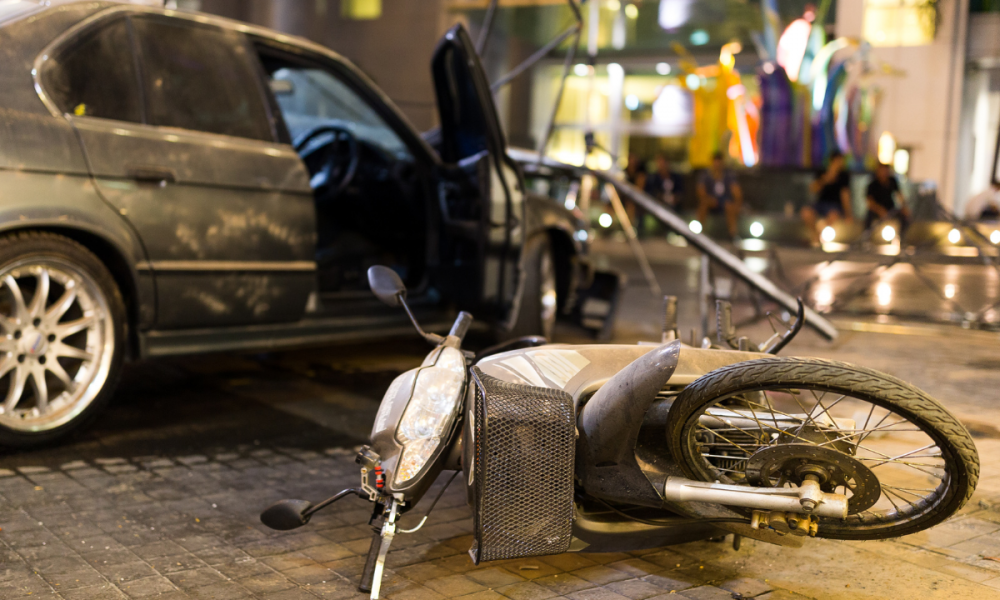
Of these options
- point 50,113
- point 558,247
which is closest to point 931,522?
point 50,113

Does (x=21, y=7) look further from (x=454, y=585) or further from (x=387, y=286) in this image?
(x=454, y=585)

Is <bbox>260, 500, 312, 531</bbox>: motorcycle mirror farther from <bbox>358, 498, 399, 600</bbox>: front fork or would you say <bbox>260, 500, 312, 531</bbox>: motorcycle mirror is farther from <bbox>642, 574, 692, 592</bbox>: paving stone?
<bbox>642, 574, 692, 592</bbox>: paving stone

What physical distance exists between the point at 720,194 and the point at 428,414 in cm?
1910

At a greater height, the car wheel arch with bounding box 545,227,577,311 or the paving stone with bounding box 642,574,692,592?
the car wheel arch with bounding box 545,227,577,311

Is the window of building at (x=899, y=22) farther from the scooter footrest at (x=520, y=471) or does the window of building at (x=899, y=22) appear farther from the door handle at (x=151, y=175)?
the scooter footrest at (x=520, y=471)

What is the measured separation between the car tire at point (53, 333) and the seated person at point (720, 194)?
17.7 meters

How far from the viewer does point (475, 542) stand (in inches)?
96.8

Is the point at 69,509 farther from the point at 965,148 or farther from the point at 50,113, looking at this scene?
the point at 965,148

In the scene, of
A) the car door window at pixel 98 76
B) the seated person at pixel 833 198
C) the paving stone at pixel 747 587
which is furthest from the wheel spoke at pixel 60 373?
the seated person at pixel 833 198

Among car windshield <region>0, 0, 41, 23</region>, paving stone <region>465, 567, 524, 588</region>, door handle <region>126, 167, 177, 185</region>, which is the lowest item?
paving stone <region>465, 567, 524, 588</region>

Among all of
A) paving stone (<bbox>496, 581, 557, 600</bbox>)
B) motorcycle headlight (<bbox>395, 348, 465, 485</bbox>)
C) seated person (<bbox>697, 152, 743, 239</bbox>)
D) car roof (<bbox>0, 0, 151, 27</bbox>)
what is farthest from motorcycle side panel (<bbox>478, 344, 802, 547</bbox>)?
seated person (<bbox>697, 152, 743, 239</bbox>)

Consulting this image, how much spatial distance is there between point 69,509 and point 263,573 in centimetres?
91

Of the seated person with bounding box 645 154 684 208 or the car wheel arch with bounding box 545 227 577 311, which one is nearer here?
the car wheel arch with bounding box 545 227 577 311

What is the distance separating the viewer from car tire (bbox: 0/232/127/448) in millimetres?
3666
